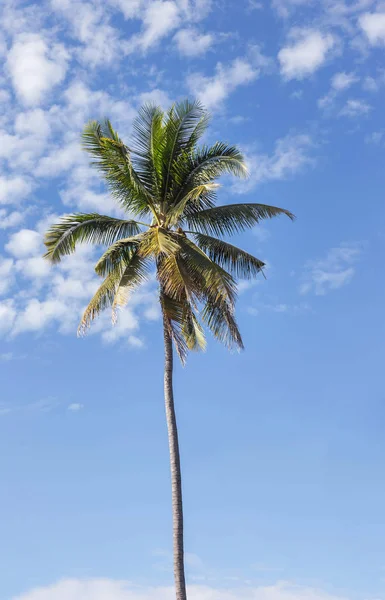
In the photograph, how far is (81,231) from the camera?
72.4ft

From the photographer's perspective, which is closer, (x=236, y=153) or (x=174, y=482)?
(x=174, y=482)

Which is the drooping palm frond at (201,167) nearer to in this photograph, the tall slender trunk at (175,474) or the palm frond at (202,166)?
the palm frond at (202,166)

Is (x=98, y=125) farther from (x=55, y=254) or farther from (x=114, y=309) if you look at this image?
(x=114, y=309)

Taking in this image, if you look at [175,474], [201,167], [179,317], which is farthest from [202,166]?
[175,474]

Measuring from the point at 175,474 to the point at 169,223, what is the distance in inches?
261

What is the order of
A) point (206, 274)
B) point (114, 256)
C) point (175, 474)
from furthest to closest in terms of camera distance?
point (114, 256), point (206, 274), point (175, 474)

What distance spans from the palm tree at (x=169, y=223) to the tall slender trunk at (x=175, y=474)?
0.05 metres

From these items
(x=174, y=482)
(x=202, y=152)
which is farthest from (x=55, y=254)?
(x=174, y=482)

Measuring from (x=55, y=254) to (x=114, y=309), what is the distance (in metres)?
2.56

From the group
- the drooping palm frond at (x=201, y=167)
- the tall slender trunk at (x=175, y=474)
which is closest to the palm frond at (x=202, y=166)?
the drooping palm frond at (x=201, y=167)

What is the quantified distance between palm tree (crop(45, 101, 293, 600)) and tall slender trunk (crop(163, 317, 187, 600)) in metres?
0.05

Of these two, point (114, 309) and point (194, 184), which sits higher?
point (194, 184)

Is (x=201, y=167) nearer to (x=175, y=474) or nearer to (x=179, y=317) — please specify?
(x=179, y=317)

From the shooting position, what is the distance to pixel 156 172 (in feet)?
72.4
